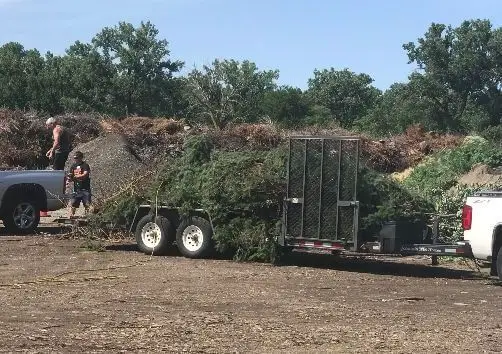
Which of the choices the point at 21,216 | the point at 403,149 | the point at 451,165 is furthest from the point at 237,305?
the point at 403,149

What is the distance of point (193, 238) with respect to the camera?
52.7ft

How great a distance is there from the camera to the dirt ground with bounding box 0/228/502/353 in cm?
852

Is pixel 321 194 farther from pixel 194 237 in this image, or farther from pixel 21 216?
pixel 21 216

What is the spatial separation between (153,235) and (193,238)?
0.90m

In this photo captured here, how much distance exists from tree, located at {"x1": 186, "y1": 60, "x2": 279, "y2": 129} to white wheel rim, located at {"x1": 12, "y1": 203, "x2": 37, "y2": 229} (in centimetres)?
2610

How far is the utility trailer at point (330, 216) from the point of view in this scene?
14.5 meters

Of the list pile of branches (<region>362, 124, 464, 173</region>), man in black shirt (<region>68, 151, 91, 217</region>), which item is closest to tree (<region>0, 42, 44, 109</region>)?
pile of branches (<region>362, 124, 464, 173</region>)

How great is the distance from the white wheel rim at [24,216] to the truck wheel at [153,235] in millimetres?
4071

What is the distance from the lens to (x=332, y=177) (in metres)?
14.9

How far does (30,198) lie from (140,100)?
4448 centimetres

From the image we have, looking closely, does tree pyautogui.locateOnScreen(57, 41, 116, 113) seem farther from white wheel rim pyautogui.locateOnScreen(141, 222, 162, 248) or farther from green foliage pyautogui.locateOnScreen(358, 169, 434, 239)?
green foliage pyautogui.locateOnScreen(358, 169, 434, 239)

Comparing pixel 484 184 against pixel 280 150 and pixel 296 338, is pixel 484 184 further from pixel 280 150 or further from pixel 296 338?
pixel 296 338

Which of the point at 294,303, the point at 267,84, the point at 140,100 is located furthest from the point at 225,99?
the point at 294,303

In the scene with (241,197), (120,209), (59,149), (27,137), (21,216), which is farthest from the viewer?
(27,137)
